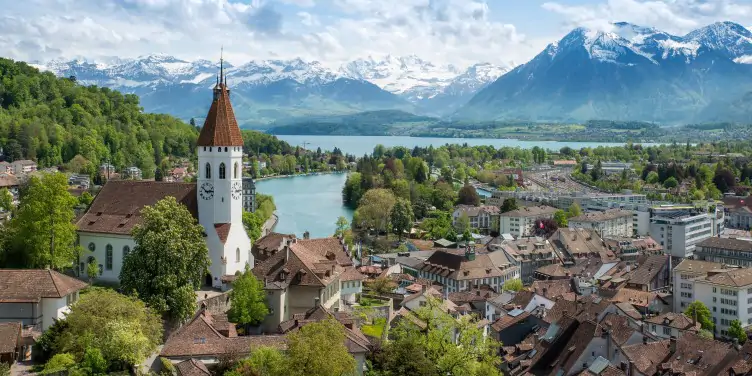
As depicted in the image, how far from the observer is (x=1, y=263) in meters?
30.0

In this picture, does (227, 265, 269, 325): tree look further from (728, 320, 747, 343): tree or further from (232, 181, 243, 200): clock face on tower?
(728, 320, 747, 343): tree

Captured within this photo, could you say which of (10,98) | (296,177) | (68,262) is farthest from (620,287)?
(296,177)

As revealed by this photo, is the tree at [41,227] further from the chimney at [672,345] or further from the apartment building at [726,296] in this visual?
the apartment building at [726,296]

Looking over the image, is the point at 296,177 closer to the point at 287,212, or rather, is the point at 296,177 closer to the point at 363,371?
the point at 287,212

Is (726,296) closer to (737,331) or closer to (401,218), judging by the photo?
(737,331)

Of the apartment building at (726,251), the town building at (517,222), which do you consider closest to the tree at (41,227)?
the apartment building at (726,251)

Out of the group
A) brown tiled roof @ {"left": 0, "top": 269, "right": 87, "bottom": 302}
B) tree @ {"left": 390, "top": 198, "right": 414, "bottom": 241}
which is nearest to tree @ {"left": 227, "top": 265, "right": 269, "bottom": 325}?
brown tiled roof @ {"left": 0, "top": 269, "right": 87, "bottom": 302}

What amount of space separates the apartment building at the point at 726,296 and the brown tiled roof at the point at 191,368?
27.6m

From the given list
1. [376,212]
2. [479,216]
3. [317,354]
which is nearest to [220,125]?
[317,354]

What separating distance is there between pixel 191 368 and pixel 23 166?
184 ft

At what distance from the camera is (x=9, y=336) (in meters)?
22.9

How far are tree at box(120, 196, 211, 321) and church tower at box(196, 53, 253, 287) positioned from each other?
13.8 ft

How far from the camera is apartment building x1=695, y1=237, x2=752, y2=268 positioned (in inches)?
2201

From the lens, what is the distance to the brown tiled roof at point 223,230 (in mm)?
31281
